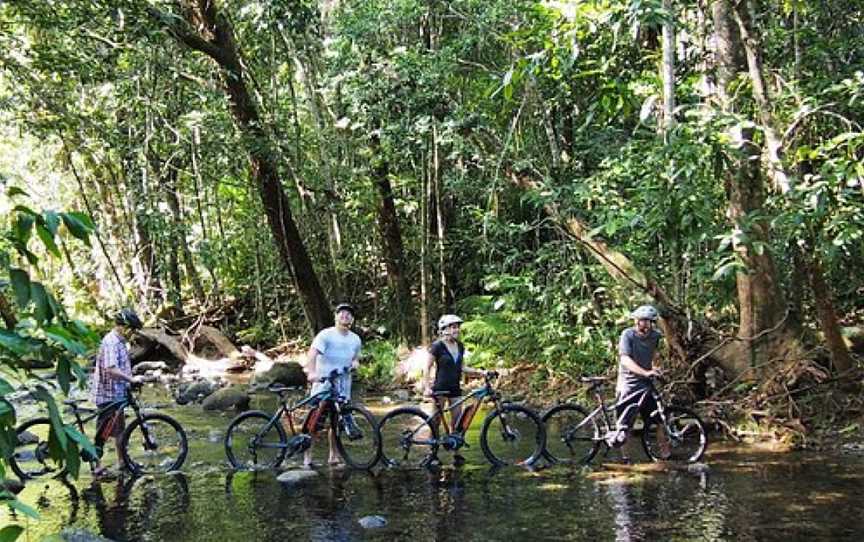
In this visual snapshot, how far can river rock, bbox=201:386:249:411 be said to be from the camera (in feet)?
48.7

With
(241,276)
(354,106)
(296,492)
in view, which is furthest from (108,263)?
(296,492)

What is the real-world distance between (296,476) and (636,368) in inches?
148

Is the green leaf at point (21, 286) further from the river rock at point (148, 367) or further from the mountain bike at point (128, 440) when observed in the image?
the river rock at point (148, 367)

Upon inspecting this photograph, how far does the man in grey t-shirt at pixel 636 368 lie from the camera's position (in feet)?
30.1

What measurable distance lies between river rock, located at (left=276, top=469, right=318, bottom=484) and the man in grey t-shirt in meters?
3.29

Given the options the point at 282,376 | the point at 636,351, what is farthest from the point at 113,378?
the point at 282,376

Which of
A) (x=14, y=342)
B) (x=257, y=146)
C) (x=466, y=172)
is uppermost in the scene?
(x=257, y=146)

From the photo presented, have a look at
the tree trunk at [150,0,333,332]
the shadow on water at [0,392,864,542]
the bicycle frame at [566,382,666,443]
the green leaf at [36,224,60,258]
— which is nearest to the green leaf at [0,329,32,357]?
the green leaf at [36,224,60,258]

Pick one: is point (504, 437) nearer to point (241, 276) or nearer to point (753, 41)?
point (753, 41)

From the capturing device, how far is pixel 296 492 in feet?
28.0

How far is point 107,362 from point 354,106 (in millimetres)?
7291

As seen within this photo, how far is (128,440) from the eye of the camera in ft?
31.2

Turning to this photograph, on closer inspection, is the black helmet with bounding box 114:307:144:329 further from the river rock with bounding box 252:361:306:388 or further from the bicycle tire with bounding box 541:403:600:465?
the river rock with bounding box 252:361:306:388

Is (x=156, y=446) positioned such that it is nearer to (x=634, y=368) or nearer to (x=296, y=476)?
(x=296, y=476)
